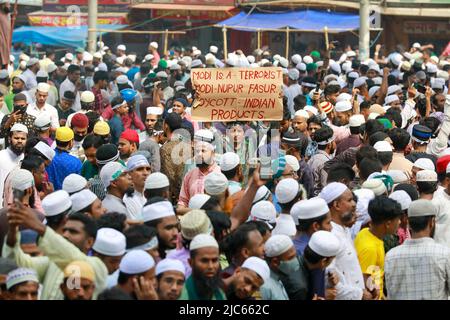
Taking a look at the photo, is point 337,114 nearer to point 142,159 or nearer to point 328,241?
point 142,159

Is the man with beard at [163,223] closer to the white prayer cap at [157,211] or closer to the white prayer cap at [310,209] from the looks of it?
the white prayer cap at [157,211]

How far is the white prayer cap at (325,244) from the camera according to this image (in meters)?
6.76

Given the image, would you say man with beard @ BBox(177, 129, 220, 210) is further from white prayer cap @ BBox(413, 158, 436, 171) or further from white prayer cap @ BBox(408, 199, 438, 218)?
white prayer cap @ BBox(408, 199, 438, 218)

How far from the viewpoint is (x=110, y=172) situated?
8.95 meters

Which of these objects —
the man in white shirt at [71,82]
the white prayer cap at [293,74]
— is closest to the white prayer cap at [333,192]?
the man in white shirt at [71,82]

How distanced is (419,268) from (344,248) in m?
0.47

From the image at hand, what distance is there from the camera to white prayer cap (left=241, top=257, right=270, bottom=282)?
21.0 ft

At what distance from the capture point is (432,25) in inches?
1172

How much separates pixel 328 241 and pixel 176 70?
41.0 ft

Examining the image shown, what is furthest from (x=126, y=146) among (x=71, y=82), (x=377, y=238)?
(x=71, y=82)

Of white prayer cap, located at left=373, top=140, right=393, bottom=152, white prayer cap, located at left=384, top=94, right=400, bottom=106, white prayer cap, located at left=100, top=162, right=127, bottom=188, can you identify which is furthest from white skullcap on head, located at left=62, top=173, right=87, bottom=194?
white prayer cap, located at left=384, top=94, right=400, bottom=106

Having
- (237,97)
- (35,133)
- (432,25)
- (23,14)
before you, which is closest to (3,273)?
(237,97)

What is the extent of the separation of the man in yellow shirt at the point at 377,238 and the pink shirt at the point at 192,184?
6.92ft

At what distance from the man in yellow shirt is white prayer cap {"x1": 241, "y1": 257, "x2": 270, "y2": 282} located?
1.17m
